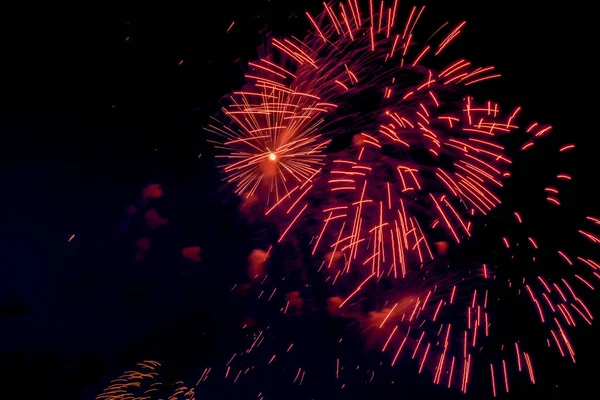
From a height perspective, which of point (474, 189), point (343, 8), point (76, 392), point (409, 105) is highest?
point (343, 8)

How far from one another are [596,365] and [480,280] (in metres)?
2.93

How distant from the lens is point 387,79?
13.8 ft

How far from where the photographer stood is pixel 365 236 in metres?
4.29

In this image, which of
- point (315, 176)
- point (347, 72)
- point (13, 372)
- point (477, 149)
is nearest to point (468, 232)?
point (477, 149)

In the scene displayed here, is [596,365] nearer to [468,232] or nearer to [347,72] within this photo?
[468,232]

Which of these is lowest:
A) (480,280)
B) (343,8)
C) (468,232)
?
(480,280)

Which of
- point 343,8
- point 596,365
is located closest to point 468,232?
point 343,8

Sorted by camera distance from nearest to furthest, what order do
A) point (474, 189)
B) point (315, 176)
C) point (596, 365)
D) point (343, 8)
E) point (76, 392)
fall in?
point (343, 8) < point (474, 189) < point (315, 176) < point (596, 365) < point (76, 392)

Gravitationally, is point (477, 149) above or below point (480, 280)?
above

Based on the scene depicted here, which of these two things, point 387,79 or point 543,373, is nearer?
point 387,79

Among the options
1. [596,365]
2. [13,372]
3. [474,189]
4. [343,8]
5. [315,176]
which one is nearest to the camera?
[343,8]

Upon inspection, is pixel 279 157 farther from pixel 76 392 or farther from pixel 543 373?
pixel 543 373

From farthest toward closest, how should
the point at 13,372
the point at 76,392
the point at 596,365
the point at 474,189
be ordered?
1. the point at 76,392
2. the point at 596,365
3. the point at 13,372
4. the point at 474,189

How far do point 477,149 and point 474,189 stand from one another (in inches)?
17.7
